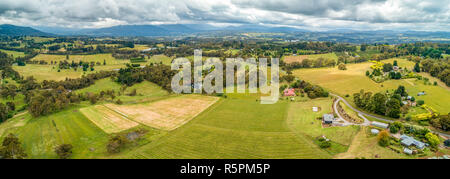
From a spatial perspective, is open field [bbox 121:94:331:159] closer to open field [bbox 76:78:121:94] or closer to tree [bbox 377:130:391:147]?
tree [bbox 377:130:391:147]

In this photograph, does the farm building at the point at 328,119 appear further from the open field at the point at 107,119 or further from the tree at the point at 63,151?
the tree at the point at 63,151

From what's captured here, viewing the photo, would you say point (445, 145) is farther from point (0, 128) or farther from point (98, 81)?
point (98, 81)

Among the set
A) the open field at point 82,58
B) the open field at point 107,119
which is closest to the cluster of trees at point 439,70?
the open field at point 107,119

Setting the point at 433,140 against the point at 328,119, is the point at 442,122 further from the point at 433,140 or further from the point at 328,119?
the point at 328,119

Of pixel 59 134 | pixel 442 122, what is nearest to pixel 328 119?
pixel 442 122

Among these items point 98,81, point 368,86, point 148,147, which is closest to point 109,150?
point 148,147
